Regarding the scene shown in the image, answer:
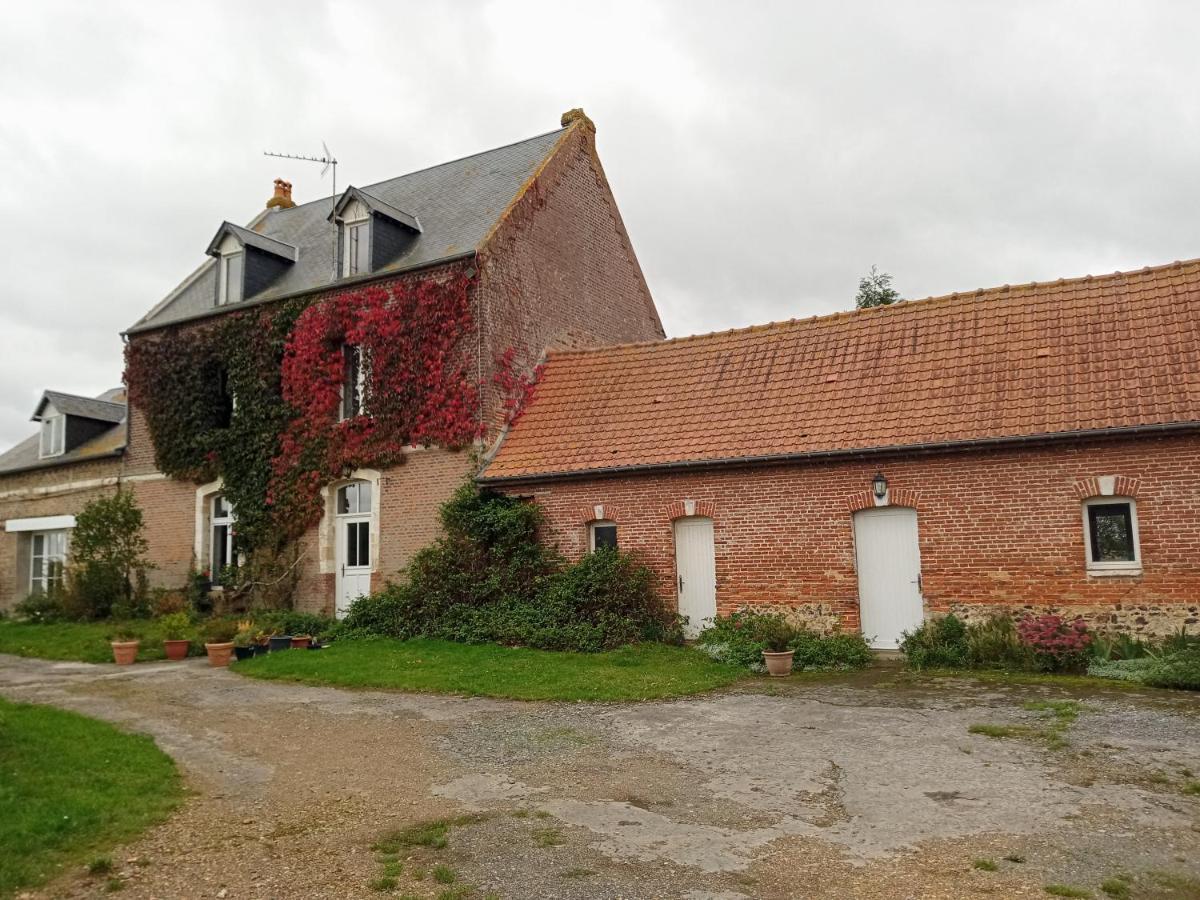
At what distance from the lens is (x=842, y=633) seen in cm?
1308

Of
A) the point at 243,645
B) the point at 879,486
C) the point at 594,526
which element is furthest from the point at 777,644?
the point at 243,645

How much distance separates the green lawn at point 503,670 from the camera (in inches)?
434

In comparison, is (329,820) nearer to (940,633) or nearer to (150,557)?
(940,633)

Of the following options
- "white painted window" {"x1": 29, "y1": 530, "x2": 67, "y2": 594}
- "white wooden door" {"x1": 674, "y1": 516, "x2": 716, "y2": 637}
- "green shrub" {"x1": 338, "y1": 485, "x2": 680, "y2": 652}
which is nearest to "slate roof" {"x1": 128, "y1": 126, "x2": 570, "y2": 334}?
"green shrub" {"x1": 338, "y1": 485, "x2": 680, "y2": 652}

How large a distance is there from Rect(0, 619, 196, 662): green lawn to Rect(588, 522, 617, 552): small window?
7076 millimetres

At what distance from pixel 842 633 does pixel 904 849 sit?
783 centimetres

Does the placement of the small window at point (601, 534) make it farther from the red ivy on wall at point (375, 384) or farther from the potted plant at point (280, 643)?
the potted plant at point (280, 643)

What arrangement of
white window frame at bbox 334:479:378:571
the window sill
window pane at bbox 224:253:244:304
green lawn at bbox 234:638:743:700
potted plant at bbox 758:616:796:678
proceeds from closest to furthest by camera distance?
green lawn at bbox 234:638:743:700
the window sill
potted plant at bbox 758:616:796:678
white window frame at bbox 334:479:378:571
window pane at bbox 224:253:244:304

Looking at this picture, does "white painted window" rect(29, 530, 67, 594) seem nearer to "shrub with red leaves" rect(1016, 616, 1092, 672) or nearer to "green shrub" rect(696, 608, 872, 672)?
"green shrub" rect(696, 608, 872, 672)

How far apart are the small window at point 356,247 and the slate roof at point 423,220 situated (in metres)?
0.52

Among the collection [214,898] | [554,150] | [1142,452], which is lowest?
[214,898]

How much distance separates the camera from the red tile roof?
12453 millimetres

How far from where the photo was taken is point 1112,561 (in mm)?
11758

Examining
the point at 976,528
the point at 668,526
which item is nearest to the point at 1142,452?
the point at 976,528
